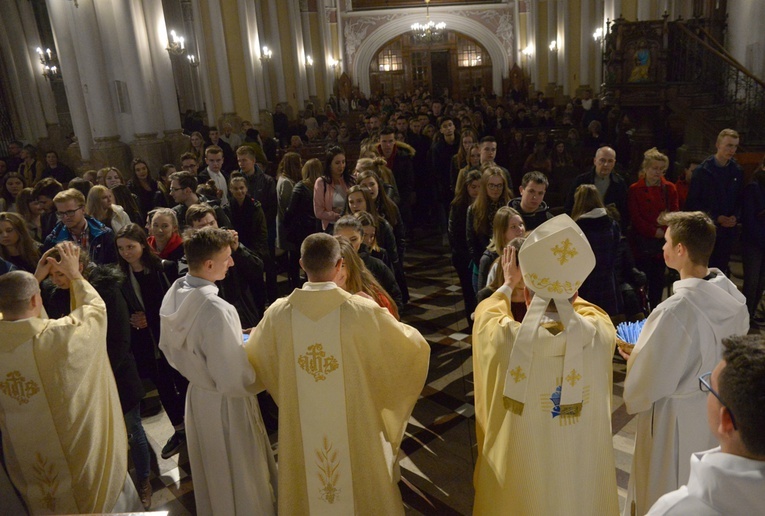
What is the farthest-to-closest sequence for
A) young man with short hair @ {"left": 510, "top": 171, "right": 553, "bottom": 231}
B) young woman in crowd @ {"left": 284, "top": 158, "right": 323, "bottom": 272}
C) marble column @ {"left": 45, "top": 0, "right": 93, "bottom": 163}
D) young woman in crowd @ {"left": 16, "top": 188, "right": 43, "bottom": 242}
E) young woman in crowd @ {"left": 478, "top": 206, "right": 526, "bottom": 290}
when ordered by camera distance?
marble column @ {"left": 45, "top": 0, "right": 93, "bottom": 163} < young woman in crowd @ {"left": 284, "top": 158, "right": 323, "bottom": 272} < young woman in crowd @ {"left": 16, "top": 188, "right": 43, "bottom": 242} < young man with short hair @ {"left": 510, "top": 171, "right": 553, "bottom": 231} < young woman in crowd @ {"left": 478, "top": 206, "right": 526, "bottom": 290}

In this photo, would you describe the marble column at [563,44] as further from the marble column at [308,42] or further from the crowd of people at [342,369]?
the crowd of people at [342,369]

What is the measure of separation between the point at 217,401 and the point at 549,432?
5.09 feet

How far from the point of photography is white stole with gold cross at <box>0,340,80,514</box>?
273cm

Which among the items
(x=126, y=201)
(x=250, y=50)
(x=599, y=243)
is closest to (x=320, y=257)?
(x=599, y=243)

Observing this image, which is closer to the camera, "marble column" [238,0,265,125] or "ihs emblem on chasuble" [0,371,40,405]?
"ihs emblem on chasuble" [0,371,40,405]

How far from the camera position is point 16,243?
13.4 ft

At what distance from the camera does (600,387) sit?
8.22ft

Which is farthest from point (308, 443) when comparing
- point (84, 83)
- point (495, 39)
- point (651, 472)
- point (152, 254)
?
point (495, 39)

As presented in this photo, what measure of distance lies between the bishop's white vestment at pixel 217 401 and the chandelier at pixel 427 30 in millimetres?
29158

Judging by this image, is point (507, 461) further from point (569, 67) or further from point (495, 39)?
point (495, 39)

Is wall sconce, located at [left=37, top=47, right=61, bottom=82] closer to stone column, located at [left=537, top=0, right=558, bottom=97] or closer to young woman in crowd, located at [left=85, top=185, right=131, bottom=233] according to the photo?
young woman in crowd, located at [left=85, top=185, right=131, bottom=233]

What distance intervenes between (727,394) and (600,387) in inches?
45.3

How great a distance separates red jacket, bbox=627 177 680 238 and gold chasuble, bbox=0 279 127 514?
4508 mm

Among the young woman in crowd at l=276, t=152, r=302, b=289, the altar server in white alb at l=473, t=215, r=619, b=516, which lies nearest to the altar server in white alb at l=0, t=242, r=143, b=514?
the altar server in white alb at l=473, t=215, r=619, b=516
